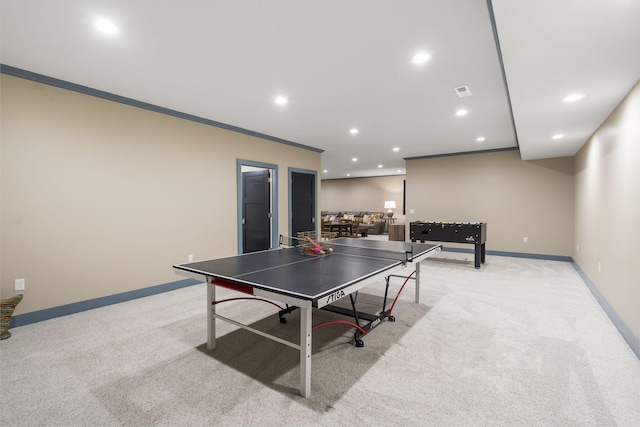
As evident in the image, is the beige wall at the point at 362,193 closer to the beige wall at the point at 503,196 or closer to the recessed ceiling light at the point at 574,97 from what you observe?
the beige wall at the point at 503,196

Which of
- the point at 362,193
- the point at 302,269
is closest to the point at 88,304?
the point at 302,269

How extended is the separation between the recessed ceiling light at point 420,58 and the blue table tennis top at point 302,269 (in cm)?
181

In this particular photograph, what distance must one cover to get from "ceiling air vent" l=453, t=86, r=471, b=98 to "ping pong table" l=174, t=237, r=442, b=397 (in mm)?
1882

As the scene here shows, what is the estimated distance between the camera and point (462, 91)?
343 cm

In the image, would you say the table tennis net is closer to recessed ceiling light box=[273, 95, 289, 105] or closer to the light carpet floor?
the light carpet floor

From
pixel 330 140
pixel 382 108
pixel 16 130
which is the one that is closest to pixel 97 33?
pixel 16 130

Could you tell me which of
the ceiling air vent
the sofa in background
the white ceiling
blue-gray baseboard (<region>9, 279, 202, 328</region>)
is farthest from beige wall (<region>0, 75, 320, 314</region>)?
the sofa in background

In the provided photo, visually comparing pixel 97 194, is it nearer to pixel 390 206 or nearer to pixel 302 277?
pixel 302 277

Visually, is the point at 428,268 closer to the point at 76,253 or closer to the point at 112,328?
the point at 112,328

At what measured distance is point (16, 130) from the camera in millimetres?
2922

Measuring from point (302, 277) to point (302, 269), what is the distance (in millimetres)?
268

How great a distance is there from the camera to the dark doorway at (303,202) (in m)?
6.44

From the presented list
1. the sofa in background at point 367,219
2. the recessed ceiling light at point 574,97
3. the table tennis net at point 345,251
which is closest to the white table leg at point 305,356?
the table tennis net at point 345,251

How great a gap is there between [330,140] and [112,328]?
4725 millimetres
